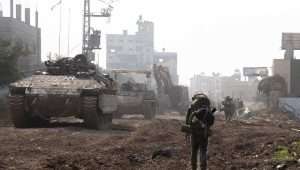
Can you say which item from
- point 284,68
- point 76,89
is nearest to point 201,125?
point 76,89

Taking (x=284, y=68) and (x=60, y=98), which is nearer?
(x=60, y=98)

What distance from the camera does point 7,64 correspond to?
43000 mm

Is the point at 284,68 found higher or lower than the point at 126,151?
higher

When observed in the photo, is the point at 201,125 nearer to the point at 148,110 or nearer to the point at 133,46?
the point at 148,110

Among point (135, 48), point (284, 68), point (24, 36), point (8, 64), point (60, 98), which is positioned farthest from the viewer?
point (135, 48)

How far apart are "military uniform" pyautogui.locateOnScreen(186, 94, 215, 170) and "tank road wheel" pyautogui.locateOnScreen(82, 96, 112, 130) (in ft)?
34.5

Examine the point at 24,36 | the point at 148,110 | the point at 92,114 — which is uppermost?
the point at 24,36

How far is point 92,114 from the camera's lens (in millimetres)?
22062

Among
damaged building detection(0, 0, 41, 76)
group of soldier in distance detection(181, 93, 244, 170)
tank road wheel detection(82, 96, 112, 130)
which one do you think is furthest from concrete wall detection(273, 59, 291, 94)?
group of soldier in distance detection(181, 93, 244, 170)

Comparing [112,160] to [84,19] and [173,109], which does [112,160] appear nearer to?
[173,109]

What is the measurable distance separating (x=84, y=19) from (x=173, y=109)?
1383 inches

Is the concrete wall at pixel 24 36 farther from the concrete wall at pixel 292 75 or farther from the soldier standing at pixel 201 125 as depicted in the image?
the soldier standing at pixel 201 125

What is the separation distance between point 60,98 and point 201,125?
11.4m

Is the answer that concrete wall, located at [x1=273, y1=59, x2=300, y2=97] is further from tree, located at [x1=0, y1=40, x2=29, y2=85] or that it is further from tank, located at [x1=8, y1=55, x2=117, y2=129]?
tank, located at [x1=8, y1=55, x2=117, y2=129]
